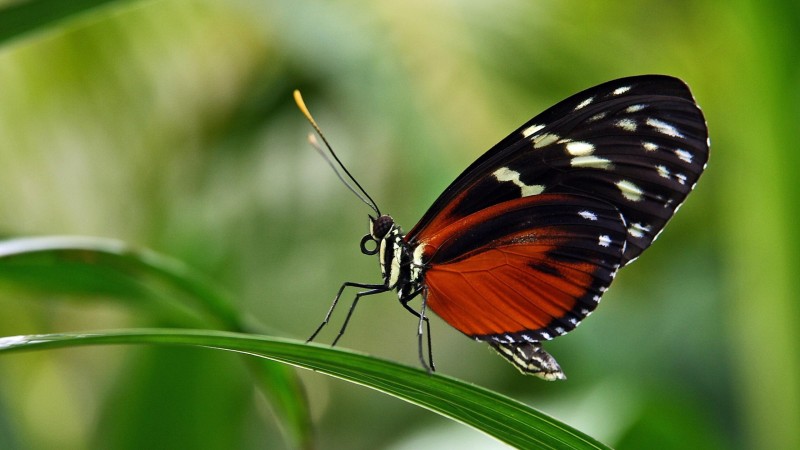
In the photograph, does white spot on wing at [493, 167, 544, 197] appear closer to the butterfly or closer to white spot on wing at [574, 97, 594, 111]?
the butterfly

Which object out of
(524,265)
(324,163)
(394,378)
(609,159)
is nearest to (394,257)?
(524,265)

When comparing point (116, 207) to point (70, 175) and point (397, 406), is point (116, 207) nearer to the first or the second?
point (70, 175)

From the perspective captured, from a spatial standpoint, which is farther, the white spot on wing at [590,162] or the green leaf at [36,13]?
Result: the white spot on wing at [590,162]

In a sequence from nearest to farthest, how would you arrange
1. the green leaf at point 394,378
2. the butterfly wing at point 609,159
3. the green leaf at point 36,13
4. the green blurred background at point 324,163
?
1. the green leaf at point 394,378
2. the green leaf at point 36,13
3. the butterfly wing at point 609,159
4. the green blurred background at point 324,163

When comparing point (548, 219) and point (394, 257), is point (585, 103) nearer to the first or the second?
point (548, 219)

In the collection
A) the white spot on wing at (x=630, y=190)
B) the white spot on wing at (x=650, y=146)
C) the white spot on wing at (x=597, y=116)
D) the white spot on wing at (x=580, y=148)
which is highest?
the white spot on wing at (x=597, y=116)

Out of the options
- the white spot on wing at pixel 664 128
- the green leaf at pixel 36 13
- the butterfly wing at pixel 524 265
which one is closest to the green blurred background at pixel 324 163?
the butterfly wing at pixel 524 265

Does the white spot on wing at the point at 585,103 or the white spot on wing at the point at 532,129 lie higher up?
the white spot on wing at the point at 532,129

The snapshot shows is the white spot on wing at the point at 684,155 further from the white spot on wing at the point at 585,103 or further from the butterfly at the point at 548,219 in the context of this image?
the white spot on wing at the point at 585,103
